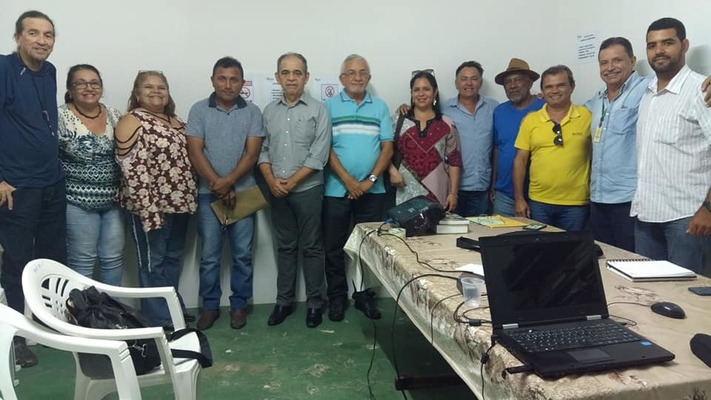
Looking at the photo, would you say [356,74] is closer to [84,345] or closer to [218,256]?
[218,256]

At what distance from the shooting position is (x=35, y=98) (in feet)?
7.98

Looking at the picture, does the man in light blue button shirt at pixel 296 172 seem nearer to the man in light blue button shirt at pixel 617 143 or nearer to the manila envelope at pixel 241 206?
the manila envelope at pixel 241 206

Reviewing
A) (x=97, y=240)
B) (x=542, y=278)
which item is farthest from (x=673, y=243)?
(x=97, y=240)

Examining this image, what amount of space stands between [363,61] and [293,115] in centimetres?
55

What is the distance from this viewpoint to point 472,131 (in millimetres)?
3285

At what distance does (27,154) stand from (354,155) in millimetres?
1716

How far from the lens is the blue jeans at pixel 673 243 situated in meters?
2.18

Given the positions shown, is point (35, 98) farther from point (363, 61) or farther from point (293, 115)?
point (363, 61)

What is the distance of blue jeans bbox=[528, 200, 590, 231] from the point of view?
289 centimetres

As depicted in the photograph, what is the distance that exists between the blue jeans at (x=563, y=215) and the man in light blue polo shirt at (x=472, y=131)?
1.40 feet

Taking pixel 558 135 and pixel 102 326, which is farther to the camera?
pixel 558 135

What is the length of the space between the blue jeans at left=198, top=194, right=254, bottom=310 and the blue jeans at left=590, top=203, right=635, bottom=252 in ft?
6.71

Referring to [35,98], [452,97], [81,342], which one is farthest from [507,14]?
[81,342]

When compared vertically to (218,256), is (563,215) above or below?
above
